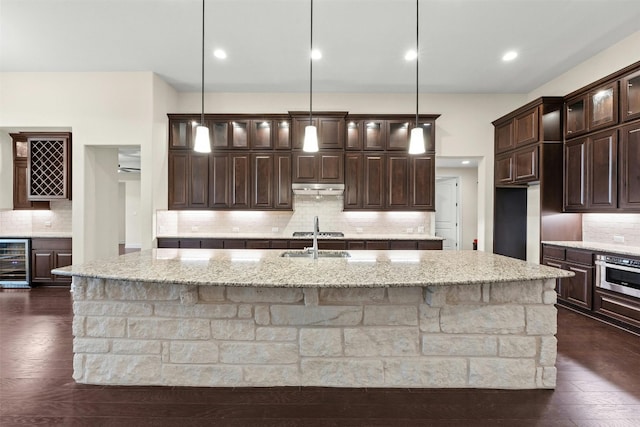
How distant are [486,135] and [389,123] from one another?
1796 mm

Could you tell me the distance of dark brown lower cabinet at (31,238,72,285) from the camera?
494cm

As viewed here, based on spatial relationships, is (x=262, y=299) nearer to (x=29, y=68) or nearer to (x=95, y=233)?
(x=95, y=233)

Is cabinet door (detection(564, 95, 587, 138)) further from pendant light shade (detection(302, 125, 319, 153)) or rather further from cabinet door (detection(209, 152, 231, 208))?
cabinet door (detection(209, 152, 231, 208))

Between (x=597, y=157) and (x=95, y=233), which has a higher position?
(x=597, y=157)

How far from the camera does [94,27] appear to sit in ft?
11.9

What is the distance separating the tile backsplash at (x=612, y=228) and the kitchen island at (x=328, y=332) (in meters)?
2.74

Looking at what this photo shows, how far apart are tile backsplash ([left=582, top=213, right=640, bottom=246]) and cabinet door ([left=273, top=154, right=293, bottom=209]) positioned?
14.0 feet

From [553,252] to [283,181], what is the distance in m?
3.94

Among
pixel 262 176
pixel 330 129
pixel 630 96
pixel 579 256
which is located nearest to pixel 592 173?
pixel 630 96

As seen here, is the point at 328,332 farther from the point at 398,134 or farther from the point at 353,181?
the point at 398,134

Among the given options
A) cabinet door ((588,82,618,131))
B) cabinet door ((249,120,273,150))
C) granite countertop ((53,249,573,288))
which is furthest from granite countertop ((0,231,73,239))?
cabinet door ((588,82,618,131))

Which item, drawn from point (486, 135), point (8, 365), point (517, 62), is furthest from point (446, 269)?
point (486, 135)

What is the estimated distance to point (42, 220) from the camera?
17.6ft

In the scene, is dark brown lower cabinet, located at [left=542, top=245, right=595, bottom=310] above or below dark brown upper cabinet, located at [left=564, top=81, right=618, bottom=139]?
below
